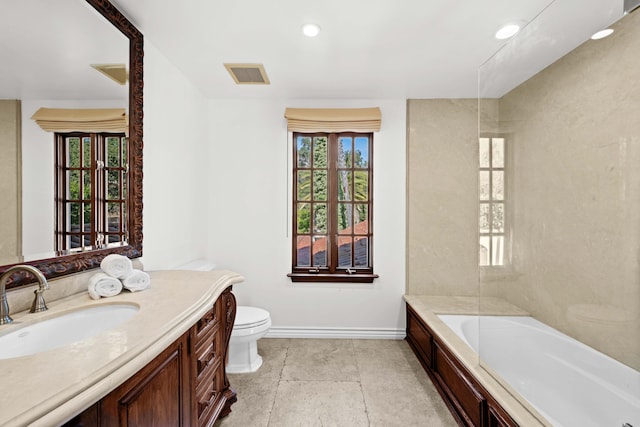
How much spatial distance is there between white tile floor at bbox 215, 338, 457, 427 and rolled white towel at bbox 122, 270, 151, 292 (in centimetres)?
98

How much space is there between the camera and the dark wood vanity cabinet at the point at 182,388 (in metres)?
0.88

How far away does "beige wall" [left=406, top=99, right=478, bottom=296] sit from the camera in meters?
3.04

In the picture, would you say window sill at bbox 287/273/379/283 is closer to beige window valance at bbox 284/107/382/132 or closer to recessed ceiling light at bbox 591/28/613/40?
beige window valance at bbox 284/107/382/132

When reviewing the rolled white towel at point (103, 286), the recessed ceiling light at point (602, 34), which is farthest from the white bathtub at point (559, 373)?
the rolled white towel at point (103, 286)

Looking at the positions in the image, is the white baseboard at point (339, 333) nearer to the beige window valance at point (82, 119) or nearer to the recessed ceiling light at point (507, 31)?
the beige window valance at point (82, 119)

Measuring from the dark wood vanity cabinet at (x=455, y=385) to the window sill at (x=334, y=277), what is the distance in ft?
1.71

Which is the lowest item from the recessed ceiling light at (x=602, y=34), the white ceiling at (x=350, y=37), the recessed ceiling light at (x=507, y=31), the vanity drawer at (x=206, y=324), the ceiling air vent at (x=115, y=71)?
the vanity drawer at (x=206, y=324)

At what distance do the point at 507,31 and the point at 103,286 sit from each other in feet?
8.58

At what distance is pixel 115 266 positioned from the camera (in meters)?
1.48

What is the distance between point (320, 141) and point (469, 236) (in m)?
1.71

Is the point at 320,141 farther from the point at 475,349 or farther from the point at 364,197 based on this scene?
the point at 475,349

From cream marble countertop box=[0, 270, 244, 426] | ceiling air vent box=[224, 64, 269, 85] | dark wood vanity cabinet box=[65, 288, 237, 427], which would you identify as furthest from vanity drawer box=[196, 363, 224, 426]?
ceiling air vent box=[224, 64, 269, 85]

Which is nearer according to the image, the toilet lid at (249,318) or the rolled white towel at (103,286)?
the rolled white towel at (103,286)

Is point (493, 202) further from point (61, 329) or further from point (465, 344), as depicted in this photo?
point (61, 329)
